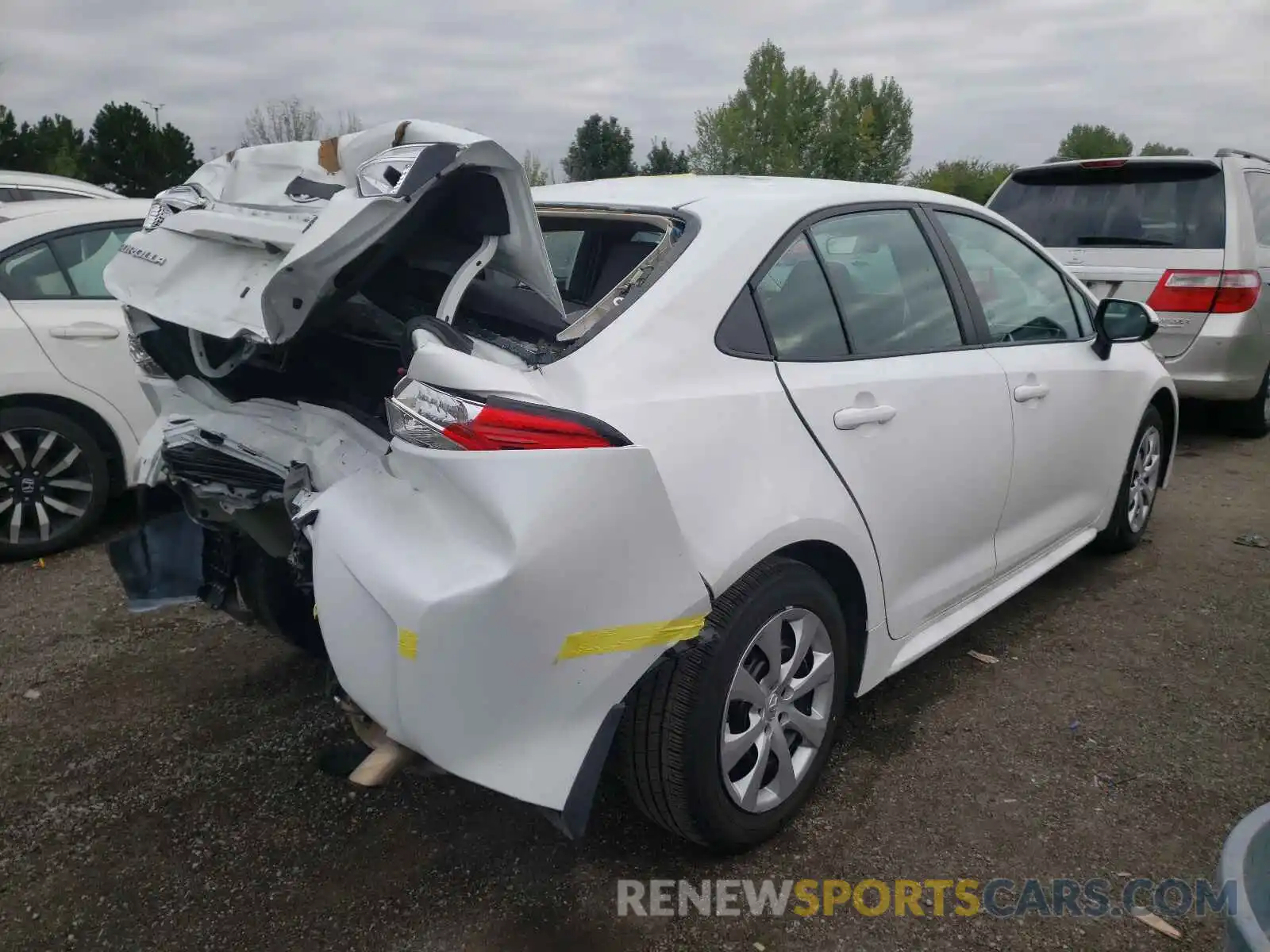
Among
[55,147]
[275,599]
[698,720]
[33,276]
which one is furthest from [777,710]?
[55,147]

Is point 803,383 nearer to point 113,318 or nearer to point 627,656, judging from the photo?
point 627,656

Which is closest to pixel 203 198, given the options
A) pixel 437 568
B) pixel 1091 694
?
pixel 437 568

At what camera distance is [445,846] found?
8.25 feet

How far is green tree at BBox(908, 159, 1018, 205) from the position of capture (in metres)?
40.4

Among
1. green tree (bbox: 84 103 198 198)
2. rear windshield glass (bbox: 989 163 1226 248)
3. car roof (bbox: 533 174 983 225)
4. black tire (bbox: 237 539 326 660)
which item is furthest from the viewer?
green tree (bbox: 84 103 198 198)

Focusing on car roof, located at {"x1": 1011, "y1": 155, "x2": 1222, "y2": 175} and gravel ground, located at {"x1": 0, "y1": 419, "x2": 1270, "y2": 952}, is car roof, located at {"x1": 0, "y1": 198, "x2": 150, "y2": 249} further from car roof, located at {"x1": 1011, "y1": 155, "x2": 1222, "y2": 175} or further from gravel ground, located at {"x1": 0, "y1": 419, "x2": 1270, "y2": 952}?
car roof, located at {"x1": 1011, "y1": 155, "x2": 1222, "y2": 175}

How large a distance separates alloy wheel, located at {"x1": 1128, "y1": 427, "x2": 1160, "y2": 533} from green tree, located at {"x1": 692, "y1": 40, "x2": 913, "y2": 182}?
180 feet

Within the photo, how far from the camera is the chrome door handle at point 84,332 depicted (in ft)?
14.7

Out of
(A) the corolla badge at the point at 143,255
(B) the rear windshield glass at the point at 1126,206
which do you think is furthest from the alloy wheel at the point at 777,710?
(B) the rear windshield glass at the point at 1126,206

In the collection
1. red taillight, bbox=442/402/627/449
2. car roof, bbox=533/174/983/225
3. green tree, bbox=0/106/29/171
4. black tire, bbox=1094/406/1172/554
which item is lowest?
black tire, bbox=1094/406/1172/554

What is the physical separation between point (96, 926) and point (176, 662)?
139cm

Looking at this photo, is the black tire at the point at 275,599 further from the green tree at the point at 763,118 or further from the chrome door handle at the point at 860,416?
the green tree at the point at 763,118

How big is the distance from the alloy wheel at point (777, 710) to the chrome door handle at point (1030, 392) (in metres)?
1.22

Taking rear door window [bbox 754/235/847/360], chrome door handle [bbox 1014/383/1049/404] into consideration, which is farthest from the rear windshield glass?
rear door window [bbox 754/235/847/360]
